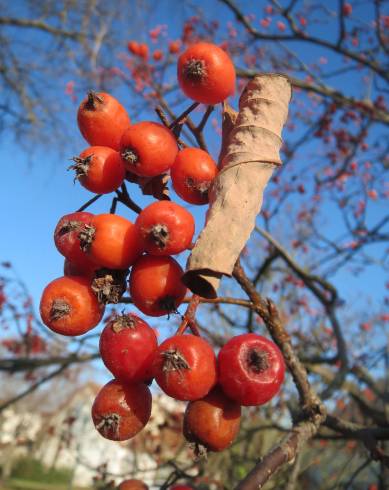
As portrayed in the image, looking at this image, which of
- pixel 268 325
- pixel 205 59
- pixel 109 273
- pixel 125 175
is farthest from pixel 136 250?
pixel 205 59

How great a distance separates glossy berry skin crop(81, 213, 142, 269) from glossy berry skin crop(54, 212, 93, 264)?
7 cm

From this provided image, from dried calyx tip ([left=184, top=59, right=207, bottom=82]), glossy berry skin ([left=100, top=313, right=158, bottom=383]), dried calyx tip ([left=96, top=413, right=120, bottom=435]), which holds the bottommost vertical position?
dried calyx tip ([left=96, top=413, right=120, bottom=435])

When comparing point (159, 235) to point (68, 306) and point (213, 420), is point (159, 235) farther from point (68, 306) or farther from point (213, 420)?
point (213, 420)

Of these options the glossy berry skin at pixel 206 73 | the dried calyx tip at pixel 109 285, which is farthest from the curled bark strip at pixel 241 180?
the dried calyx tip at pixel 109 285

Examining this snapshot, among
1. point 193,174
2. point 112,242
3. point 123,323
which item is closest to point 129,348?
point 123,323

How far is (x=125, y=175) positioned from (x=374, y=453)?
127cm

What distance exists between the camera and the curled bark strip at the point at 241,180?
0.90m

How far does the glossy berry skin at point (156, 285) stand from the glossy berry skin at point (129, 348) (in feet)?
0.18

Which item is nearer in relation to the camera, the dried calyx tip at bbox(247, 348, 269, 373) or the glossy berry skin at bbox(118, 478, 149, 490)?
the dried calyx tip at bbox(247, 348, 269, 373)

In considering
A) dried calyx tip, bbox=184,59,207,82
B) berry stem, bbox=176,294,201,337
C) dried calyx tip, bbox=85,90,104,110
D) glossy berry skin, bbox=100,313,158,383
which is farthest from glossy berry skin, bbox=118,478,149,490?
dried calyx tip, bbox=184,59,207,82

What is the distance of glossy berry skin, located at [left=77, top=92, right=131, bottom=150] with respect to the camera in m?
1.26

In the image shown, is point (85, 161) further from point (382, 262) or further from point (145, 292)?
point (382, 262)

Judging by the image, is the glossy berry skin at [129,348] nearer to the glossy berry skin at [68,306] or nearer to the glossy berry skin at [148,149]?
the glossy berry skin at [68,306]

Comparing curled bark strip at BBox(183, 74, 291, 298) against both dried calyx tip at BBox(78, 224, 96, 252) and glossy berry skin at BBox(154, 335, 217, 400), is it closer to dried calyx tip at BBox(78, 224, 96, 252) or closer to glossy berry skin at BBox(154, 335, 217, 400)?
glossy berry skin at BBox(154, 335, 217, 400)
